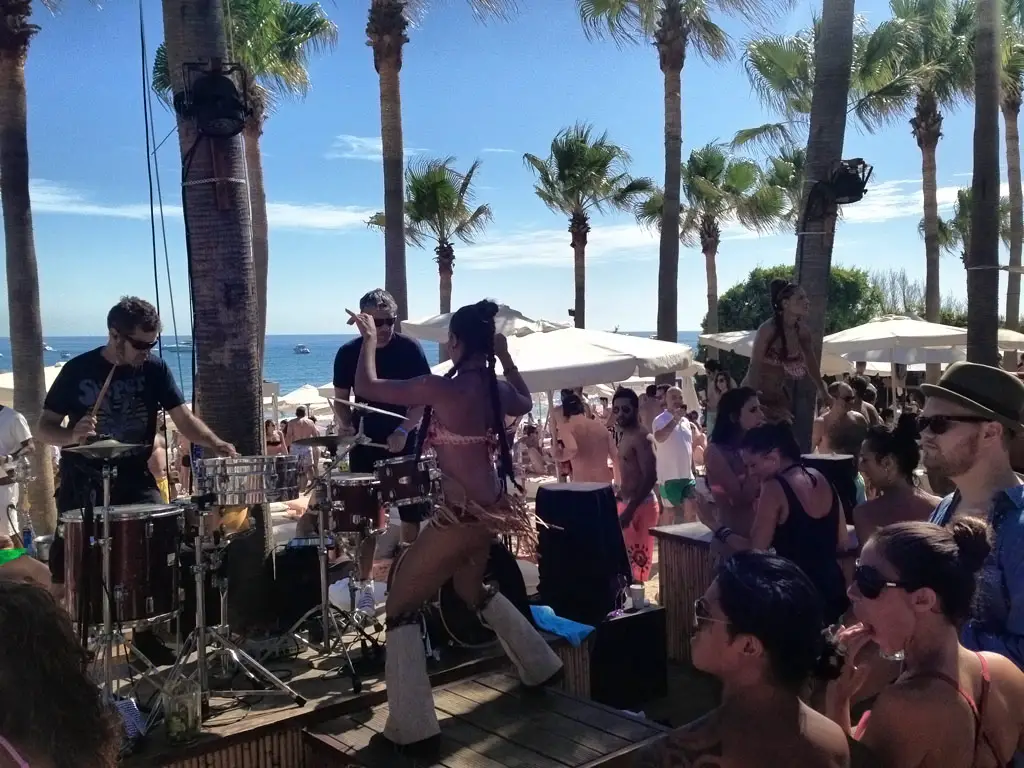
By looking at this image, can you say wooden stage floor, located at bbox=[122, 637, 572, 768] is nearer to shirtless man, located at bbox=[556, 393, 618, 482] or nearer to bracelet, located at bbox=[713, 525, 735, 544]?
bracelet, located at bbox=[713, 525, 735, 544]

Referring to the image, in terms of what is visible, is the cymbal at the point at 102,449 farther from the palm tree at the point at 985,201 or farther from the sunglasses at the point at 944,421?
the palm tree at the point at 985,201

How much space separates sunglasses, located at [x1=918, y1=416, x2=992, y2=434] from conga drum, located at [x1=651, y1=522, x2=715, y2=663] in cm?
327

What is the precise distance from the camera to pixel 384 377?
591cm

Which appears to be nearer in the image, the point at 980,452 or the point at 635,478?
the point at 980,452

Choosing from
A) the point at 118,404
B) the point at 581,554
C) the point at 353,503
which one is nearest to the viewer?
the point at 118,404

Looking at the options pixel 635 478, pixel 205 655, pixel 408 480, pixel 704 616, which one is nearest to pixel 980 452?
pixel 704 616

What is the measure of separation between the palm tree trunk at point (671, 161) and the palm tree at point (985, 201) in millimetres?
8558

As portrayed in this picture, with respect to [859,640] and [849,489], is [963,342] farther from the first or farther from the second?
[859,640]

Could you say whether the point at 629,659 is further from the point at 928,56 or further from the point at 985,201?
the point at 928,56

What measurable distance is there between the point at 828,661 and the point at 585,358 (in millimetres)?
9552

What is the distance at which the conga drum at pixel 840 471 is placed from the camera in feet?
20.9

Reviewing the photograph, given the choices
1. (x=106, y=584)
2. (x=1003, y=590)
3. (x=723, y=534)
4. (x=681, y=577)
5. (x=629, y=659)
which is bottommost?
(x=629, y=659)

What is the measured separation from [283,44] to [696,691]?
64.7 feet

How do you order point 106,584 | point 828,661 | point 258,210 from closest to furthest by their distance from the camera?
1. point 828,661
2. point 106,584
3. point 258,210
